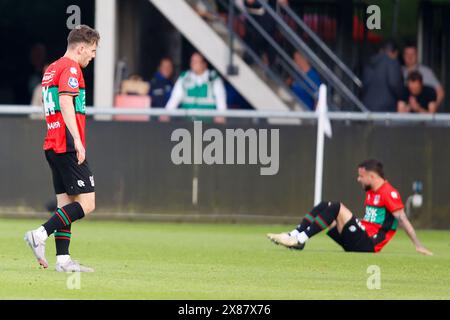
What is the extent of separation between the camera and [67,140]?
1234cm

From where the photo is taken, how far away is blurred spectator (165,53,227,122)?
69.5 ft

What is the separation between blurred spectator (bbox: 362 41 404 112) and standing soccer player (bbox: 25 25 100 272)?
986cm

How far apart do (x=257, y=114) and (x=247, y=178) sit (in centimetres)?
92

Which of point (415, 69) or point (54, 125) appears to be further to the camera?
point (415, 69)

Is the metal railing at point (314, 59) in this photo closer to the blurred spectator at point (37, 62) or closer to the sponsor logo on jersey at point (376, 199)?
the blurred spectator at point (37, 62)

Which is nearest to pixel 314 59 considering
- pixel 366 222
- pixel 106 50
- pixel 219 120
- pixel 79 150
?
pixel 219 120

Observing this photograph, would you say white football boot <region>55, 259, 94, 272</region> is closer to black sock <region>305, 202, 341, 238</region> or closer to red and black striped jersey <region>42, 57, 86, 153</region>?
red and black striped jersey <region>42, 57, 86, 153</region>

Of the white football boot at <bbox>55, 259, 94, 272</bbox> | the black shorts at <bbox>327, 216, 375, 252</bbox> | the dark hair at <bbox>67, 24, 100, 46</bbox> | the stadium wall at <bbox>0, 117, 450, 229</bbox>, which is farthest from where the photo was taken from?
the stadium wall at <bbox>0, 117, 450, 229</bbox>

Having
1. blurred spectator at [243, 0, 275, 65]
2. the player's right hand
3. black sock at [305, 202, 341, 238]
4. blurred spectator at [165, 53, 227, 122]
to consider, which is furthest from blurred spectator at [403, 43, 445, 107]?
the player's right hand

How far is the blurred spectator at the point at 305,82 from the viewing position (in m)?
22.4

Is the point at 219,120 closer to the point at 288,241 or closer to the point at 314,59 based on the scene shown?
the point at 314,59

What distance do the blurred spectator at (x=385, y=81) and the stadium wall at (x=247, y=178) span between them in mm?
1063

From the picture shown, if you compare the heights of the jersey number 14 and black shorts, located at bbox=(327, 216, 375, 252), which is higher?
the jersey number 14

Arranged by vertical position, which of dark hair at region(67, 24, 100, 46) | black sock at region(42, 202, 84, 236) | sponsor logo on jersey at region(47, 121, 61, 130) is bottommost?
black sock at region(42, 202, 84, 236)
